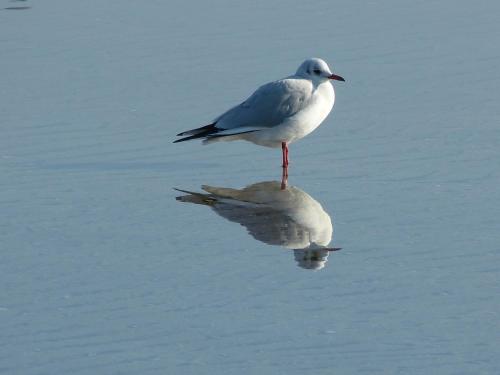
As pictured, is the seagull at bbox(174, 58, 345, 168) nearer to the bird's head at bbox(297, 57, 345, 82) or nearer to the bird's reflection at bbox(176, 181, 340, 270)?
the bird's head at bbox(297, 57, 345, 82)

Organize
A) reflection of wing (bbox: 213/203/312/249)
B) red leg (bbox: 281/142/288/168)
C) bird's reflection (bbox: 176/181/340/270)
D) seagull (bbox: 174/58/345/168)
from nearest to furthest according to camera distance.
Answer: bird's reflection (bbox: 176/181/340/270) < reflection of wing (bbox: 213/203/312/249) < red leg (bbox: 281/142/288/168) < seagull (bbox: 174/58/345/168)

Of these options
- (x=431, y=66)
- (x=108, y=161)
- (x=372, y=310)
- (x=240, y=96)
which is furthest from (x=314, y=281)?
(x=431, y=66)

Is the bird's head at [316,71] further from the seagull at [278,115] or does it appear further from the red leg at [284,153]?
the red leg at [284,153]

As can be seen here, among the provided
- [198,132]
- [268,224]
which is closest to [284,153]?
[198,132]

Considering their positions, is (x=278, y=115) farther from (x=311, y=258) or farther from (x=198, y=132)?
(x=311, y=258)

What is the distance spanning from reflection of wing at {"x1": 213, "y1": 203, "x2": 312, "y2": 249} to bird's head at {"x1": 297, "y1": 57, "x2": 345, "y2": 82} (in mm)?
1831

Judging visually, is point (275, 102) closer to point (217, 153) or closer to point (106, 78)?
point (217, 153)

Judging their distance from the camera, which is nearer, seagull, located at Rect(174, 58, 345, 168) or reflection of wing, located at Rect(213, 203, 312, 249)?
reflection of wing, located at Rect(213, 203, 312, 249)

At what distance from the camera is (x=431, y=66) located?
12.2m

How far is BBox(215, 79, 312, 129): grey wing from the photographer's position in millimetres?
10211

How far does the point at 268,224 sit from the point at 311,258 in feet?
2.60

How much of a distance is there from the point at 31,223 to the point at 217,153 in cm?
Answer: 227

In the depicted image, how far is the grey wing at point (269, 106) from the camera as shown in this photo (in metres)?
10.2

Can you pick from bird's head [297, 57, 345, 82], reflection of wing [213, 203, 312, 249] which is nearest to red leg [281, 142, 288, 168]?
bird's head [297, 57, 345, 82]
